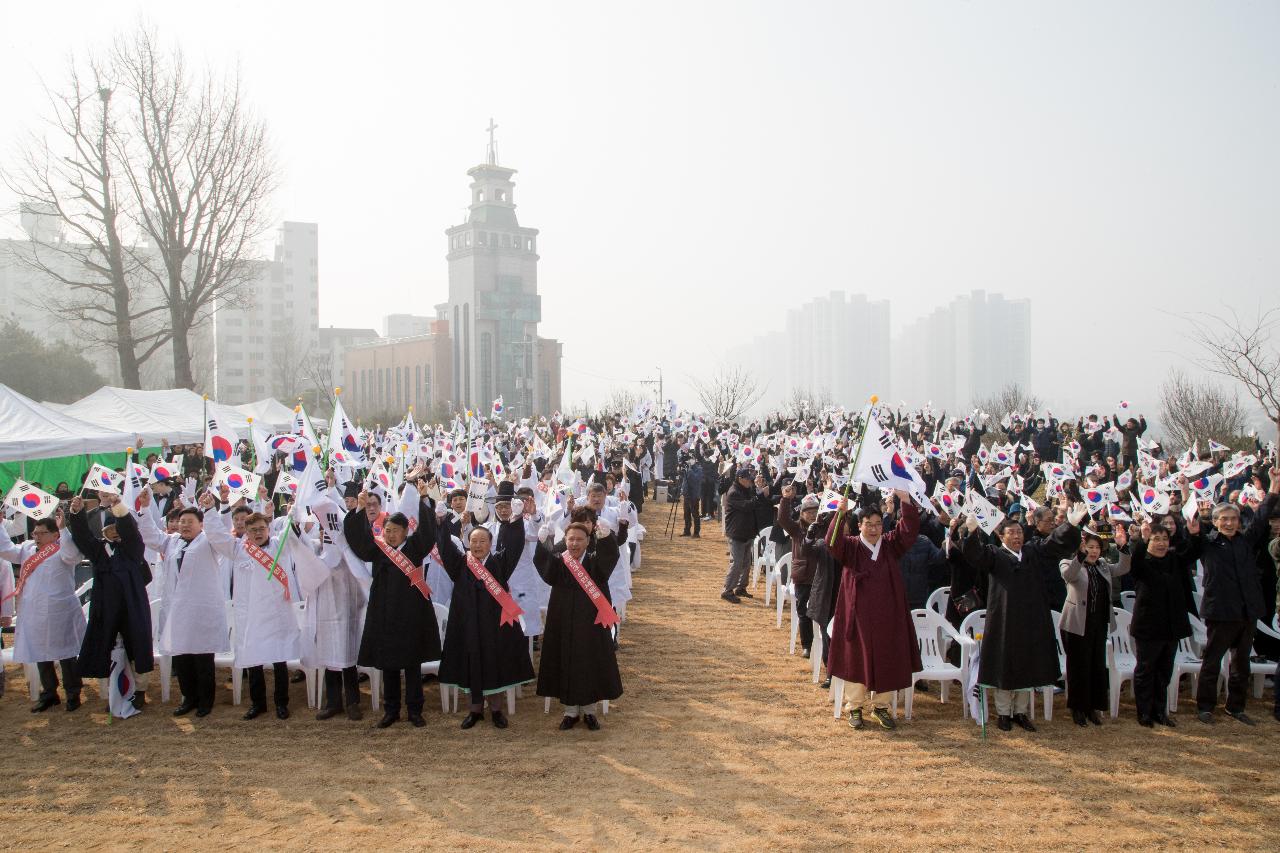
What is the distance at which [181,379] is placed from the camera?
1054 inches

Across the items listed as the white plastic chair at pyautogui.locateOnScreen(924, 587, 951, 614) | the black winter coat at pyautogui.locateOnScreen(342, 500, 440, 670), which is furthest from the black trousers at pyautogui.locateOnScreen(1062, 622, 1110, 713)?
the black winter coat at pyautogui.locateOnScreen(342, 500, 440, 670)

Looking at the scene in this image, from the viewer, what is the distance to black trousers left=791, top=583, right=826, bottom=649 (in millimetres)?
8133

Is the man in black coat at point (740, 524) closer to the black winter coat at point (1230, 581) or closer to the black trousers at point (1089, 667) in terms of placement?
the black trousers at point (1089, 667)

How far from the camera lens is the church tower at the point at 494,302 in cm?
8081

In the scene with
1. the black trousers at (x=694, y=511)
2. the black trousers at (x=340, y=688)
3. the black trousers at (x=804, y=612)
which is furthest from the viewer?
the black trousers at (x=694, y=511)

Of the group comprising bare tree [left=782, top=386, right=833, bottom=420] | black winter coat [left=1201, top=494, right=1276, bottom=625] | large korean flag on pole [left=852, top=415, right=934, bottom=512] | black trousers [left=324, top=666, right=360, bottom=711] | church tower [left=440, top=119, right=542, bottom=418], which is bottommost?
black trousers [left=324, top=666, right=360, bottom=711]

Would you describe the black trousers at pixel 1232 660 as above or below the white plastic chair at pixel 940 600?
below

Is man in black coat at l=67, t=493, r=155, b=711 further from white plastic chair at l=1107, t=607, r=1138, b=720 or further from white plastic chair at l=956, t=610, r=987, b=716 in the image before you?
white plastic chair at l=1107, t=607, r=1138, b=720

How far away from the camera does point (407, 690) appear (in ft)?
21.8

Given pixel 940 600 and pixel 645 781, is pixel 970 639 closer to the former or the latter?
pixel 940 600

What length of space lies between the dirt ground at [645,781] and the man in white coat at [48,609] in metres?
0.32

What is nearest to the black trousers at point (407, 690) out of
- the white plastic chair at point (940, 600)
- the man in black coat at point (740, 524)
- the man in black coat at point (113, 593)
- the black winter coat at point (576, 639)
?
the black winter coat at point (576, 639)

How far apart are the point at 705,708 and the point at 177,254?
23.8 meters

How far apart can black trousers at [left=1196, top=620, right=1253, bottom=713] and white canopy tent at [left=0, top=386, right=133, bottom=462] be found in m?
15.7
